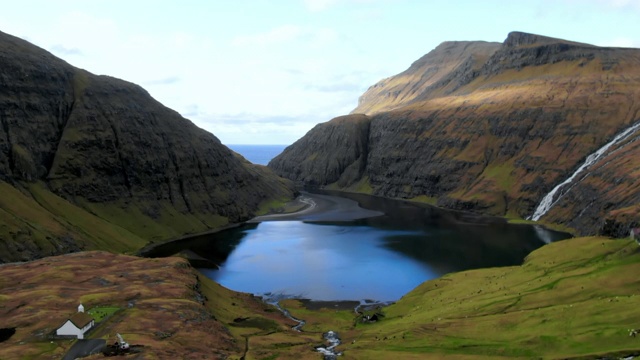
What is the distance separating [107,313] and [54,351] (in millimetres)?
12090

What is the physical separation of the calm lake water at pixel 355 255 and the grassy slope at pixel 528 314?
67.4ft

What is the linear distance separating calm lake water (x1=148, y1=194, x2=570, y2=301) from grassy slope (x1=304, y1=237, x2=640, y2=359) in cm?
2055

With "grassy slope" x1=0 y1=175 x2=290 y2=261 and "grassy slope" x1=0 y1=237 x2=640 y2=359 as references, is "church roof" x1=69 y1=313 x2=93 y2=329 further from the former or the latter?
"grassy slope" x1=0 y1=175 x2=290 y2=261

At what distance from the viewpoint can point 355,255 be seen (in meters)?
150

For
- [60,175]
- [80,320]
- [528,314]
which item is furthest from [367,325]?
[60,175]

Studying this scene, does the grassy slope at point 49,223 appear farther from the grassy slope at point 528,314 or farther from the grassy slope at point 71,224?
the grassy slope at point 528,314

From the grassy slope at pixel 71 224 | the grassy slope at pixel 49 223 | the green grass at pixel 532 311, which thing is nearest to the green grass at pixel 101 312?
the green grass at pixel 532 311

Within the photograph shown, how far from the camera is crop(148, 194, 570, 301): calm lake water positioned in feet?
396

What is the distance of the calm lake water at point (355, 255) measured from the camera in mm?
120750

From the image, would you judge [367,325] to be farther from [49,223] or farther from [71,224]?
[71,224]

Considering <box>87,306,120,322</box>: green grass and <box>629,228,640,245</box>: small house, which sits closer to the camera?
<box>87,306,120,322</box>: green grass

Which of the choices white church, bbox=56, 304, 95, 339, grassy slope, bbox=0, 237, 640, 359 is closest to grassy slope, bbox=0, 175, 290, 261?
grassy slope, bbox=0, 237, 640, 359

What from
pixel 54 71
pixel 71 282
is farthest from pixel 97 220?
pixel 71 282

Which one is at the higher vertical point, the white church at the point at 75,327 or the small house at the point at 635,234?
the small house at the point at 635,234
